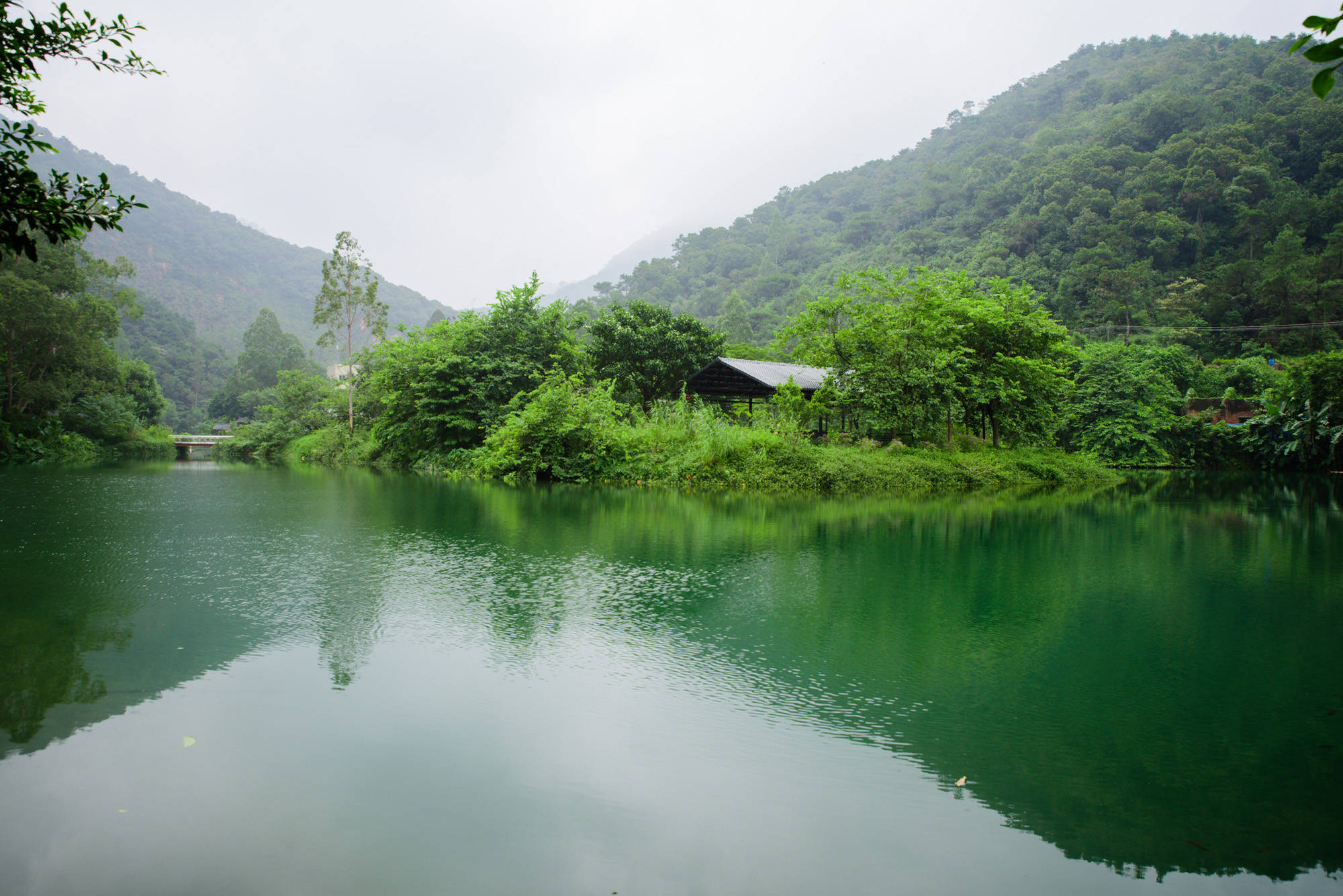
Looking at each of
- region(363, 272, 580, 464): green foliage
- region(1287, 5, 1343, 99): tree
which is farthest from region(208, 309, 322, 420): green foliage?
region(1287, 5, 1343, 99): tree

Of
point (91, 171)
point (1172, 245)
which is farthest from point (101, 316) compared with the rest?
point (91, 171)

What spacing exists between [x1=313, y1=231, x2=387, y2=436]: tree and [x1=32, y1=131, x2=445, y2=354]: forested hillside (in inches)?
1843

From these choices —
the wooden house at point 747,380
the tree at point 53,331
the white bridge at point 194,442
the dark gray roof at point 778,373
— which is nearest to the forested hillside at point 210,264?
the white bridge at point 194,442

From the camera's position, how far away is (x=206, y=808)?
282 cm

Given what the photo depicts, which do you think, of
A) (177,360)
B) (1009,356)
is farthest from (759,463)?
(177,360)

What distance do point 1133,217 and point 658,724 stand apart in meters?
56.7

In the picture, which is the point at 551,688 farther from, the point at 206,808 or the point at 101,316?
the point at 101,316

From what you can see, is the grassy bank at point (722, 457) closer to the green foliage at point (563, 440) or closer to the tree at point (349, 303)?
the green foliage at point (563, 440)

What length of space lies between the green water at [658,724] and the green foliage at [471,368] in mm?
17121

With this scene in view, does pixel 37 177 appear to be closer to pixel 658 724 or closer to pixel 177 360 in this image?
pixel 658 724

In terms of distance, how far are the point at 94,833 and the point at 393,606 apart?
10.3 feet

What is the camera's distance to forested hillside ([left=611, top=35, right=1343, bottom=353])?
1599 inches

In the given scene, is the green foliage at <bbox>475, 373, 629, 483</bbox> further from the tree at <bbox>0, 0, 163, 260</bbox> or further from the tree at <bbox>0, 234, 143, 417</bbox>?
the tree at <bbox>0, 234, 143, 417</bbox>

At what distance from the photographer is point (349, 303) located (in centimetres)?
3362
